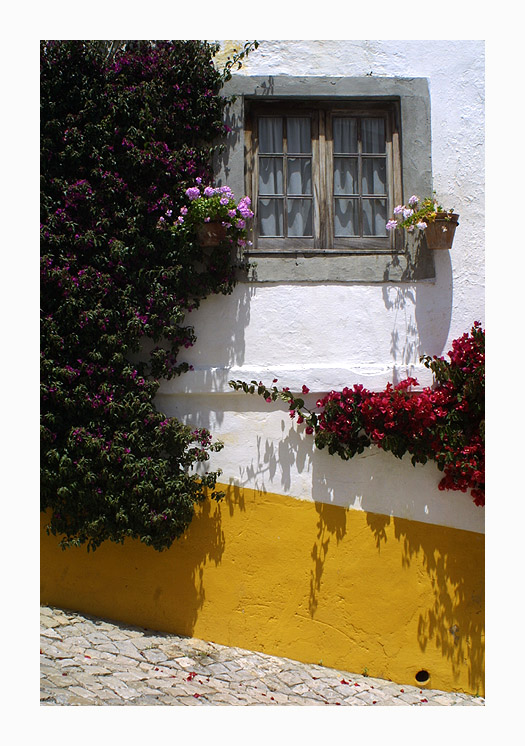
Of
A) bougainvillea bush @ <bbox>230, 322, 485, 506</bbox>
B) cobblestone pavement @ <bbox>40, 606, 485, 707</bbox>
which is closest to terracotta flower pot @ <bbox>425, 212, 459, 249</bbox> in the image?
bougainvillea bush @ <bbox>230, 322, 485, 506</bbox>

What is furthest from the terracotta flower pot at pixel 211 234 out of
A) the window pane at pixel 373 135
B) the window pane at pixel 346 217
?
the window pane at pixel 373 135

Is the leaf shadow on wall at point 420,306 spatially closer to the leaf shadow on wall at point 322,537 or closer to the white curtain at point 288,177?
the white curtain at point 288,177

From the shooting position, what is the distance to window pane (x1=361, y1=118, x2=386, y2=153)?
5.52 meters

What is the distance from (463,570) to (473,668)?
2.31 feet

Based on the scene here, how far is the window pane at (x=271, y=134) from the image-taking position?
5.52m

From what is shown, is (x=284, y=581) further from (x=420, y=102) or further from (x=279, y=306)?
(x=420, y=102)

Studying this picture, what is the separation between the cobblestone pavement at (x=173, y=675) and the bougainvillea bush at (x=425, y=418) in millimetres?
1526

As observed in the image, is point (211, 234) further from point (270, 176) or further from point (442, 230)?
point (442, 230)

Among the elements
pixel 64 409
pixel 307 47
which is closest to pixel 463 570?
pixel 64 409

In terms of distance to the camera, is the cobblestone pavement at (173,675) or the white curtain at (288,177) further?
the white curtain at (288,177)

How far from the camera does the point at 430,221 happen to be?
5.16 metres

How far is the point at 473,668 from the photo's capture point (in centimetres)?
507

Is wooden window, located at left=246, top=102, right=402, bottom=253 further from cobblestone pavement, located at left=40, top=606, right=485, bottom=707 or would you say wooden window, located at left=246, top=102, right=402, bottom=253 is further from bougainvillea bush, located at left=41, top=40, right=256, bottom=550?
cobblestone pavement, located at left=40, top=606, right=485, bottom=707

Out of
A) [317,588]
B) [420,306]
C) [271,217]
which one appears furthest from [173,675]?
[271,217]
